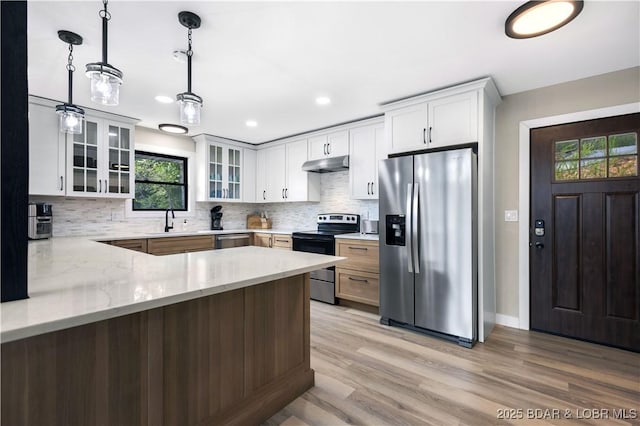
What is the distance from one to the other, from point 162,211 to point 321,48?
343 centimetres

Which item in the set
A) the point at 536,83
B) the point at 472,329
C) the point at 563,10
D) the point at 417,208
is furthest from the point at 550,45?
the point at 472,329

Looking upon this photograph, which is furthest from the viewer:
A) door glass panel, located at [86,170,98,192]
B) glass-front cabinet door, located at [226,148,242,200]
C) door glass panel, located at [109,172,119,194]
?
glass-front cabinet door, located at [226,148,242,200]

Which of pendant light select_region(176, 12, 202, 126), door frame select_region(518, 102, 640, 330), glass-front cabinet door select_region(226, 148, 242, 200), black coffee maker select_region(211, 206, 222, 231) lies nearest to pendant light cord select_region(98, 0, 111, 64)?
pendant light select_region(176, 12, 202, 126)

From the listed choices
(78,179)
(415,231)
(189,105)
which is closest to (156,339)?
(189,105)

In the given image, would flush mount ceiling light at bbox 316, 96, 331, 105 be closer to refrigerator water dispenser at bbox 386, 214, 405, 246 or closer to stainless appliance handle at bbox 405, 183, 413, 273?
stainless appliance handle at bbox 405, 183, 413, 273

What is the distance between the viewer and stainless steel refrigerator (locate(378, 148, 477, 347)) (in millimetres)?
2605

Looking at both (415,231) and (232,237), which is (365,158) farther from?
(232,237)

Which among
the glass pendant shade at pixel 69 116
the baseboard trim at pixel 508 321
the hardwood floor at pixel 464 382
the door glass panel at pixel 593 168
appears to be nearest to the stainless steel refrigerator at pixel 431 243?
the hardwood floor at pixel 464 382

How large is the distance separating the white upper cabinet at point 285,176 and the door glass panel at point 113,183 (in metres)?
2.12

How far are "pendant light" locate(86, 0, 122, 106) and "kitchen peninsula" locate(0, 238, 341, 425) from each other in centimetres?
92

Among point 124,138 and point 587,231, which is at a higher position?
point 124,138

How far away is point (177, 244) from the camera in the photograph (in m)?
3.84

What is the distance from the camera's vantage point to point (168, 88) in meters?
→ 2.88

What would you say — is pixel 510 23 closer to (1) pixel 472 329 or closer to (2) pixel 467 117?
(2) pixel 467 117
